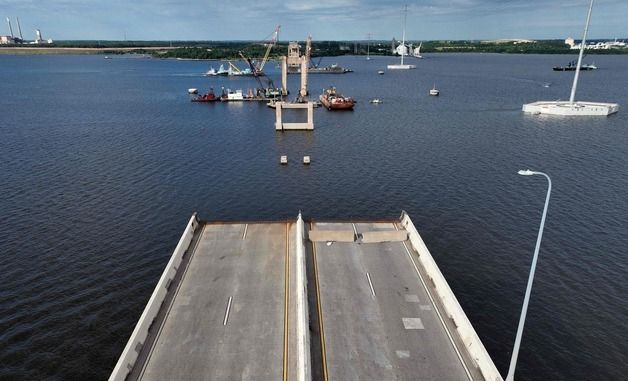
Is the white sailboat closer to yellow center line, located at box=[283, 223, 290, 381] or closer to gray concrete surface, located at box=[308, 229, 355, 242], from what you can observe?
gray concrete surface, located at box=[308, 229, 355, 242]

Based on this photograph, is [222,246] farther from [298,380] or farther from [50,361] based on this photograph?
[298,380]

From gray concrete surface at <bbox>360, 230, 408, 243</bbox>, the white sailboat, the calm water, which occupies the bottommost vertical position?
the calm water

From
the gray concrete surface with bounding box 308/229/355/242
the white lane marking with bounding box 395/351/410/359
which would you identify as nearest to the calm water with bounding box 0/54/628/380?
the white lane marking with bounding box 395/351/410/359

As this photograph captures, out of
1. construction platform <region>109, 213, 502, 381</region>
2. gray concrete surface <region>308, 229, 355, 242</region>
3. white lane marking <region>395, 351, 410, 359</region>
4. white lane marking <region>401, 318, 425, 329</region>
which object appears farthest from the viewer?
gray concrete surface <region>308, 229, 355, 242</region>

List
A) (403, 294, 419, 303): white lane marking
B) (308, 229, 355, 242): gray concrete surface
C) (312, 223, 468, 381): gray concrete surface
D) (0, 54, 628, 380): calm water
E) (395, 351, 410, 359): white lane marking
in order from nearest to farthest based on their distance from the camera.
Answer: (312, 223, 468, 381): gray concrete surface → (395, 351, 410, 359): white lane marking → (403, 294, 419, 303): white lane marking → (0, 54, 628, 380): calm water → (308, 229, 355, 242): gray concrete surface

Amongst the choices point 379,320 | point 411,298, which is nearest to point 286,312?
point 379,320

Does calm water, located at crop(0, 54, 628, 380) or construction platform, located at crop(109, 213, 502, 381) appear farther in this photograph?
calm water, located at crop(0, 54, 628, 380)

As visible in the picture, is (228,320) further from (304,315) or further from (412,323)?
(412,323)

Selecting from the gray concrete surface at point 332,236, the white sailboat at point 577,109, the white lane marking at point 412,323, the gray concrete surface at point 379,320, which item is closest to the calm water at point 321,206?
the white sailboat at point 577,109
